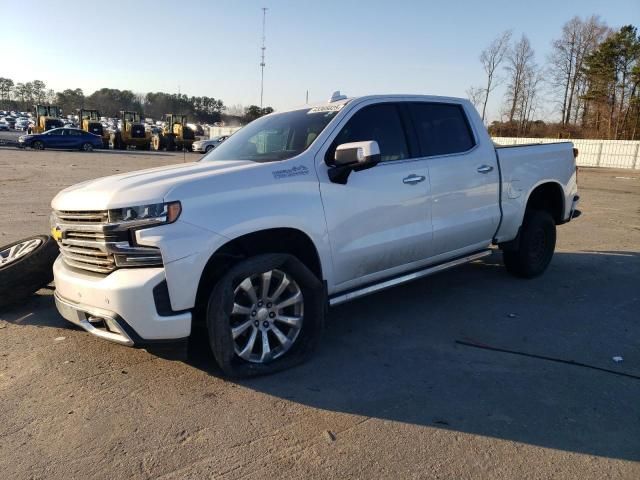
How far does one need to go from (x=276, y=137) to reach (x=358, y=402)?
2375 millimetres

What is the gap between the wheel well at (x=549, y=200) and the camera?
6.50 m

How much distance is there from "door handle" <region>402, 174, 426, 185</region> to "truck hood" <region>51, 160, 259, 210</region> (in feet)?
4.46

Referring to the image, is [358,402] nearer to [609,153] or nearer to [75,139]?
[75,139]

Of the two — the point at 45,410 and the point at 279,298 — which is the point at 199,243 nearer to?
the point at 279,298

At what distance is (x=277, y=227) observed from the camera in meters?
3.74

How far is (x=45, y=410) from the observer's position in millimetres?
3312

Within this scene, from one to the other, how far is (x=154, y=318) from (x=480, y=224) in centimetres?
347

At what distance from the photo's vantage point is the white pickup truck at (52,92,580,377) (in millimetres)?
3334

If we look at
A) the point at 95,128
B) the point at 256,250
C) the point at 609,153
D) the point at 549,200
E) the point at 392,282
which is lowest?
the point at 392,282

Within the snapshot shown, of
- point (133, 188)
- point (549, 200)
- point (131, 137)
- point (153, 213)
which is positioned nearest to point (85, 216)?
point (133, 188)

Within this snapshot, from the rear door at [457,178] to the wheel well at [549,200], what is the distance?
1.16 m

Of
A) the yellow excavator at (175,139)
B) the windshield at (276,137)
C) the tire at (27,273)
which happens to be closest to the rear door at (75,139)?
the yellow excavator at (175,139)

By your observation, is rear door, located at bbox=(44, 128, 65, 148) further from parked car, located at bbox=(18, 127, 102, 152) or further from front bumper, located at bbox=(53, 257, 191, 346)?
front bumper, located at bbox=(53, 257, 191, 346)

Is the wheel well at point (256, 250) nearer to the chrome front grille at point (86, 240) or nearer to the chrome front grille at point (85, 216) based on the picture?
the chrome front grille at point (86, 240)
